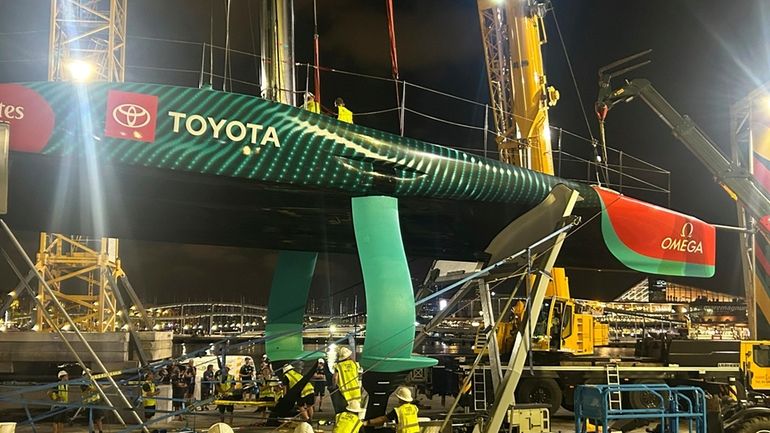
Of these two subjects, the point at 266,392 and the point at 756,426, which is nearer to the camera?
the point at 756,426

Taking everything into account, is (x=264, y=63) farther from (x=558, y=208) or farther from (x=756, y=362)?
(x=756, y=362)

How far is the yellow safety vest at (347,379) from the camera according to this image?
8109 millimetres

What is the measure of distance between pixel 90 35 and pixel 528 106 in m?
27.4

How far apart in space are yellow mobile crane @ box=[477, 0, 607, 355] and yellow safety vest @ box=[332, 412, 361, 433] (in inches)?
364

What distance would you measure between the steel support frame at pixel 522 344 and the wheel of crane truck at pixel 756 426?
15.1 feet

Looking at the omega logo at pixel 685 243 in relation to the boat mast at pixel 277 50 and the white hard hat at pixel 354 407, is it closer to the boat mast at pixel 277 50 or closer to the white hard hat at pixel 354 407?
the white hard hat at pixel 354 407

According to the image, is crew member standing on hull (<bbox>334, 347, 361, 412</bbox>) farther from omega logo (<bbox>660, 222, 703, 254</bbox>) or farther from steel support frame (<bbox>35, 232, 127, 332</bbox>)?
steel support frame (<bbox>35, 232, 127, 332</bbox>)

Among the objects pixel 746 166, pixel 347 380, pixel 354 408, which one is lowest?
pixel 354 408

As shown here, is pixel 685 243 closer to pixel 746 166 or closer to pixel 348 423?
pixel 746 166

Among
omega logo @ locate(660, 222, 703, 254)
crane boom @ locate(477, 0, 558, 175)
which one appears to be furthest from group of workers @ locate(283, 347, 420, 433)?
crane boom @ locate(477, 0, 558, 175)

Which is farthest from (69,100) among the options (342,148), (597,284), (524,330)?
(597,284)

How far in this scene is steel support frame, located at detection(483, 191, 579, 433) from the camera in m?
8.17

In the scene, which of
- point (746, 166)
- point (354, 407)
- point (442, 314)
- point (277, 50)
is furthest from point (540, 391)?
point (277, 50)

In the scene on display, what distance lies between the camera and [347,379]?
8234mm
